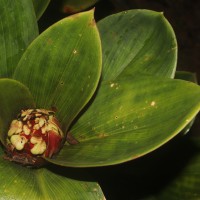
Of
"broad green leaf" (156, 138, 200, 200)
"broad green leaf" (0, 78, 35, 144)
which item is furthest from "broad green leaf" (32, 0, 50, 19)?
"broad green leaf" (156, 138, 200, 200)

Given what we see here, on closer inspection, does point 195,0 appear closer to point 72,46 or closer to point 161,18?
point 161,18

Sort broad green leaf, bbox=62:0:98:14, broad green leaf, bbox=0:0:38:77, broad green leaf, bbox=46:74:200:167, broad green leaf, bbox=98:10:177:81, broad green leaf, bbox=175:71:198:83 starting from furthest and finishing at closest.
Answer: broad green leaf, bbox=62:0:98:14 < broad green leaf, bbox=175:71:198:83 < broad green leaf, bbox=98:10:177:81 < broad green leaf, bbox=0:0:38:77 < broad green leaf, bbox=46:74:200:167

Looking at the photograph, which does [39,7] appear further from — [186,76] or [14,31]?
[186,76]

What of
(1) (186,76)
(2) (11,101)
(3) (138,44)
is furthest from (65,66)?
(1) (186,76)

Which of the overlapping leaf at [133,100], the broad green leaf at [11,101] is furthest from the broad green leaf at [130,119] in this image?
the broad green leaf at [11,101]

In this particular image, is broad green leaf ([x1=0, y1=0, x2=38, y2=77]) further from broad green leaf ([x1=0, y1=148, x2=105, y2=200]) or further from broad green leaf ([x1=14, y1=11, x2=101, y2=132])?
broad green leaf ([x1=0, y1=148, x2=105, y2=200])

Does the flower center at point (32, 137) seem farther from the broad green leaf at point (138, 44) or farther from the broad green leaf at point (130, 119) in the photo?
the broad green leaf at point (138, 44)
